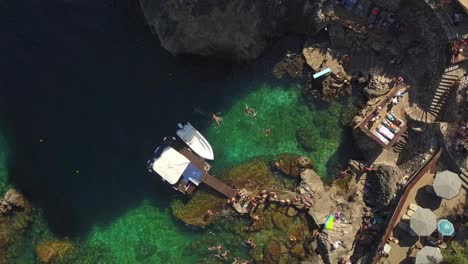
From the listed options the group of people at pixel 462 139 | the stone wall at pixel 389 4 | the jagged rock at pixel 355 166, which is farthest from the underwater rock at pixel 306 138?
the stone wall at pixel 389 4

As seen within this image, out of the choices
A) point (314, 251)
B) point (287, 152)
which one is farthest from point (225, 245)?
point (287, 152)

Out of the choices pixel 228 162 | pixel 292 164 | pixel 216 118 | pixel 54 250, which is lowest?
pixel 54 250

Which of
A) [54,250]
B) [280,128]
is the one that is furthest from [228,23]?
[54,250]

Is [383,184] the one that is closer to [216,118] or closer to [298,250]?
[298,250]

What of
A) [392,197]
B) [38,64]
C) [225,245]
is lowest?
[225,245]

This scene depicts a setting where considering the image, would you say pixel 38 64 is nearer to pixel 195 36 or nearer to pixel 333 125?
pixel 195 36

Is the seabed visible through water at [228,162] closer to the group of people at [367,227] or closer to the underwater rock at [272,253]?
the underwater rock at [272,253]
